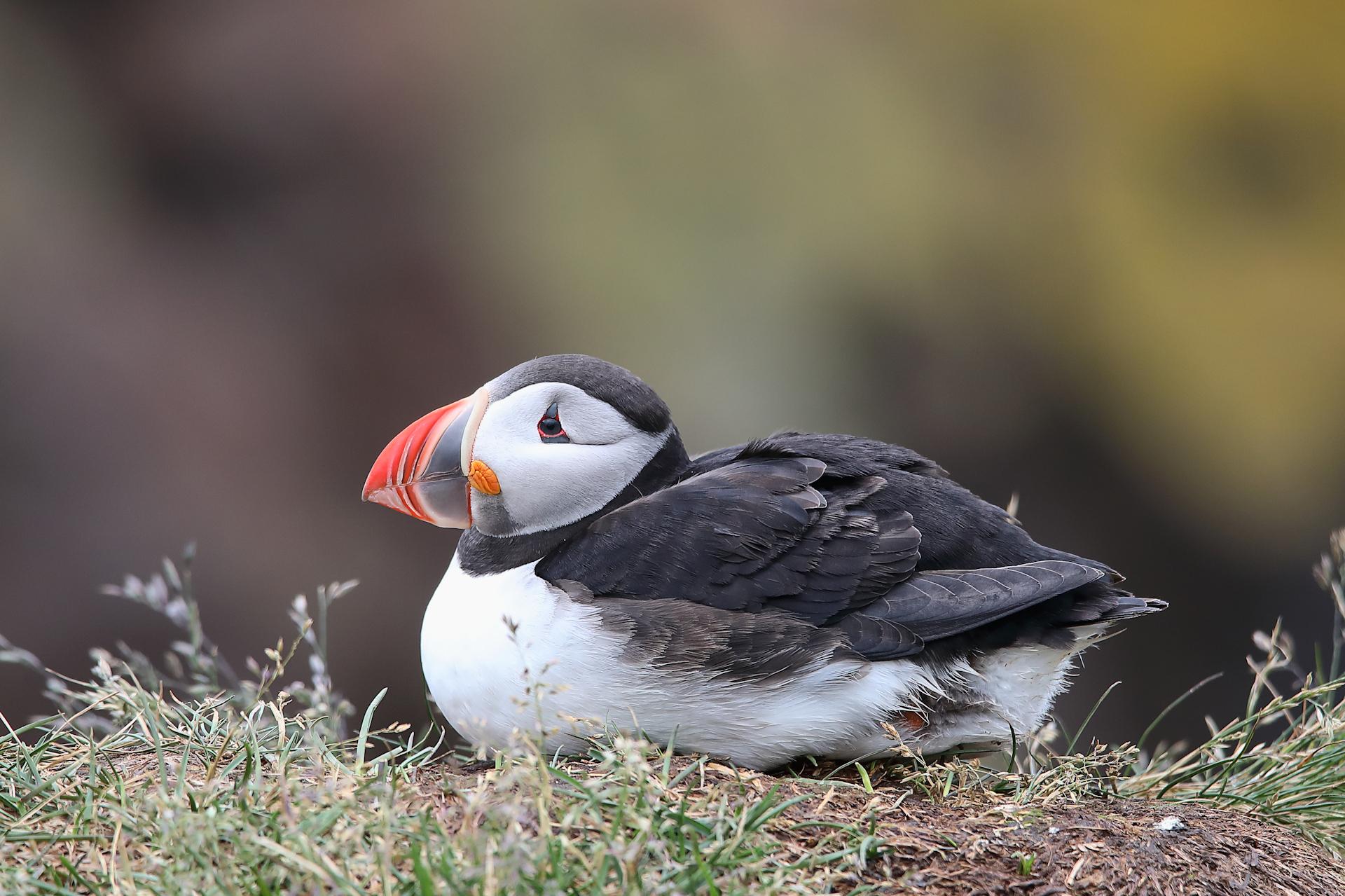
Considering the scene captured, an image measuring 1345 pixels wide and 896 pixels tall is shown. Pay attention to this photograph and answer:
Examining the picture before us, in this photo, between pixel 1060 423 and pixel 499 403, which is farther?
pixel 1060 423

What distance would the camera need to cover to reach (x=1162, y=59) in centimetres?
721

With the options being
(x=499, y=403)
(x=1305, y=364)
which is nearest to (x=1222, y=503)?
(x=1305, y=364)

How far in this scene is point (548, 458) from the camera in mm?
3109

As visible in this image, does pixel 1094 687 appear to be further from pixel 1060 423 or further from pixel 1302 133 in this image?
pixel 1302 133

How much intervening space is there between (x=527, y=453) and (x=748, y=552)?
0.62 metres

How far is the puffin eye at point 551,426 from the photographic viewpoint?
315 centimetres

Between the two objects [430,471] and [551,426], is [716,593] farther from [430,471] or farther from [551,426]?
[430,471]

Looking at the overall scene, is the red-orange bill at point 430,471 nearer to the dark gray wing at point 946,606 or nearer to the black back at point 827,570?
the black back at point 827,570

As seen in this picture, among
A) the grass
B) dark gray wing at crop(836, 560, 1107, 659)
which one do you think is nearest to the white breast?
the grass

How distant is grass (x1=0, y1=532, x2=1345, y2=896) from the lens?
82.5 inches

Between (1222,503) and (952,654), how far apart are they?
4.84 metres

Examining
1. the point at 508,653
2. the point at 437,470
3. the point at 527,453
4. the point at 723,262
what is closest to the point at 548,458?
the point at 527,453

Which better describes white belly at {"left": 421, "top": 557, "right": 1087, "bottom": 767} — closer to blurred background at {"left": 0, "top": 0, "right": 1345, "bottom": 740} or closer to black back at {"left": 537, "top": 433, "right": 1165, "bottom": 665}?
black back at {"left": 537, "top": 433, "right": 1165, "bottom": 665}

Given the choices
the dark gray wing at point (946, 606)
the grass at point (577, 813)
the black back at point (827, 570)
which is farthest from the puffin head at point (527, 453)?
the dark gray wing at point (946, 606)
